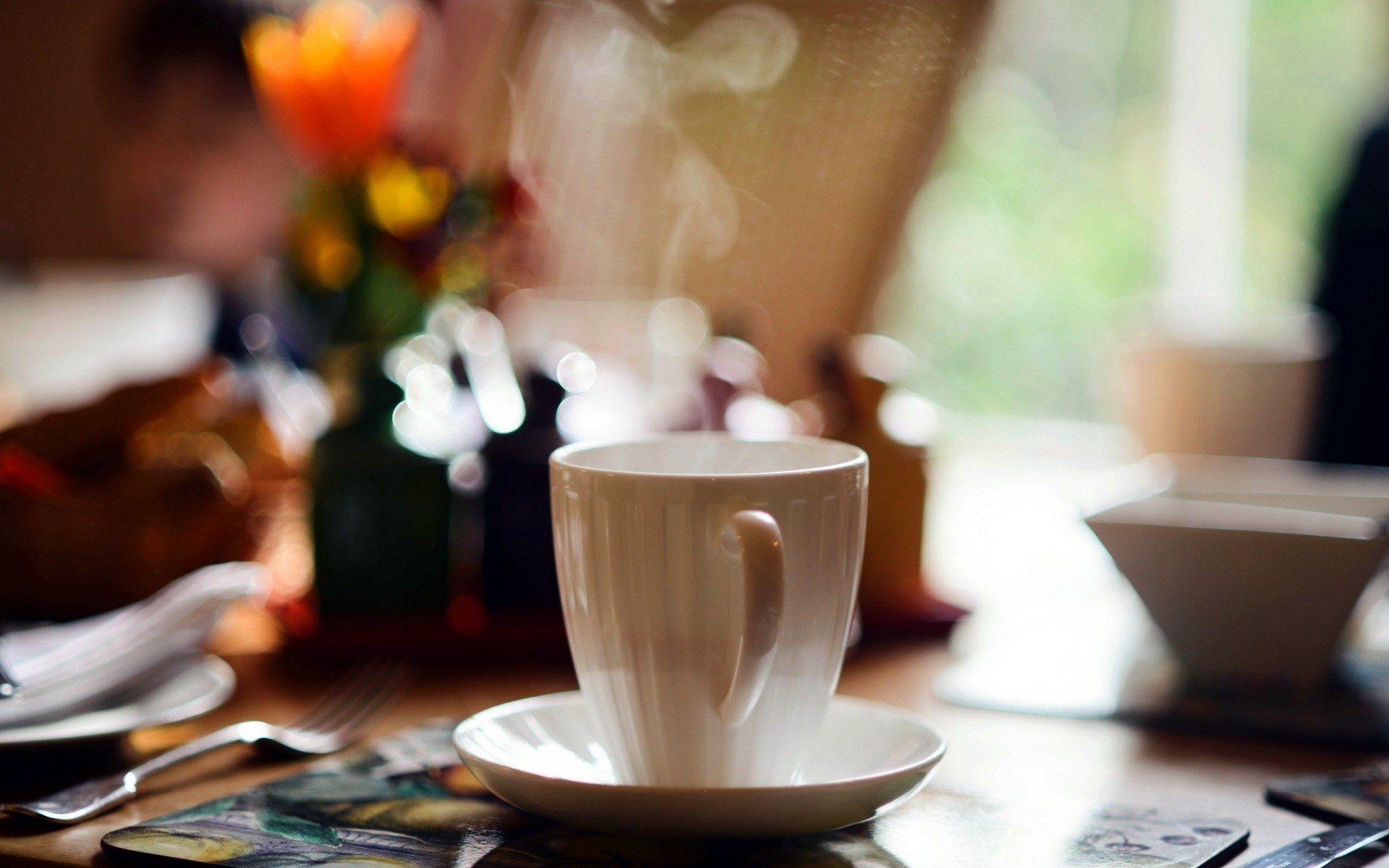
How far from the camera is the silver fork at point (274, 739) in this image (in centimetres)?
48

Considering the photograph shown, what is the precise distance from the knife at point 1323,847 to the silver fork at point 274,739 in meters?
0.39

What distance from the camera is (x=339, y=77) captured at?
34.7 inches

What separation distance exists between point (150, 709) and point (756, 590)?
33 cm

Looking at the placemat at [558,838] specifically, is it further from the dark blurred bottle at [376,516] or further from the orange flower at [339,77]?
the orange flower at [339,77]

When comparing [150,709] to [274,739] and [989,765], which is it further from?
[989,765]

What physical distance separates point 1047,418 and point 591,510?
11.0ft

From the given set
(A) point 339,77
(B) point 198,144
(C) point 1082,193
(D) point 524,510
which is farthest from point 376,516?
(C) point 1082,193

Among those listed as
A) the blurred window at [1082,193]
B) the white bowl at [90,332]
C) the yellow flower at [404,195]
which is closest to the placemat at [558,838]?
the yellow flower at [404,195]

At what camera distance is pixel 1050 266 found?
353 centimetres

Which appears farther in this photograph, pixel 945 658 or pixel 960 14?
pixel 960 14

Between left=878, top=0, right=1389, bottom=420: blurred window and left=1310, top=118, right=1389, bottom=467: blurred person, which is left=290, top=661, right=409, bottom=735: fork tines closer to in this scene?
left=1310, top=118, right=1389, bottom=467: blurred person

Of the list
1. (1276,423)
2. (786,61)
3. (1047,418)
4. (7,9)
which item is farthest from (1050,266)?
(7,9)

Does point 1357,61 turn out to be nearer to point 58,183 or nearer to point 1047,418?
point 1047,418

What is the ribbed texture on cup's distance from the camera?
442 millimetres
